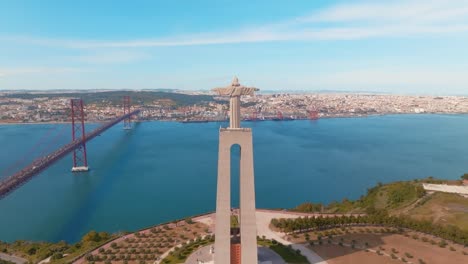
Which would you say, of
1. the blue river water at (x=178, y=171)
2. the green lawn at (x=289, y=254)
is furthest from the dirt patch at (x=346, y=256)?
the blue river water at (x=178, y=171)

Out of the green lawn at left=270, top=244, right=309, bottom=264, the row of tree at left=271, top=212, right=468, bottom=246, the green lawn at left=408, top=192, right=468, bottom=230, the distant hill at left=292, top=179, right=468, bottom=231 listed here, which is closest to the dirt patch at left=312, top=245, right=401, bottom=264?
the green lawn at left=270, top=244, right=309, bottom=264

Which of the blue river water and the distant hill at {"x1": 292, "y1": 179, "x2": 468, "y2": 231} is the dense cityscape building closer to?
the blue river water

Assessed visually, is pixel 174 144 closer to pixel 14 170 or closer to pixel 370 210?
pixel 14 170

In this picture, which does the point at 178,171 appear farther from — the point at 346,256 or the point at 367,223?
the point at 346,256

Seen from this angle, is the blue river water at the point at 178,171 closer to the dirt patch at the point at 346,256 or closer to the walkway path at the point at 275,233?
the walkway path at the point at 275,233

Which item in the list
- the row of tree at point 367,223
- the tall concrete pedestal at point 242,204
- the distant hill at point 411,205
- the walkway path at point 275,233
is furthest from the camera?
the distant hill at point 411,205

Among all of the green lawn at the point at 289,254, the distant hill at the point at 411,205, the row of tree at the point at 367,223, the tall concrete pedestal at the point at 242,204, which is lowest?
the distant hill at the point at 411,205

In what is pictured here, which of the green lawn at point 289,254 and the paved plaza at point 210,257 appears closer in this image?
the paved plaza at point 210,257

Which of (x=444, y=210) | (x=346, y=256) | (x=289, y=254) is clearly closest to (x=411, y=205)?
(x=444, y=210)
